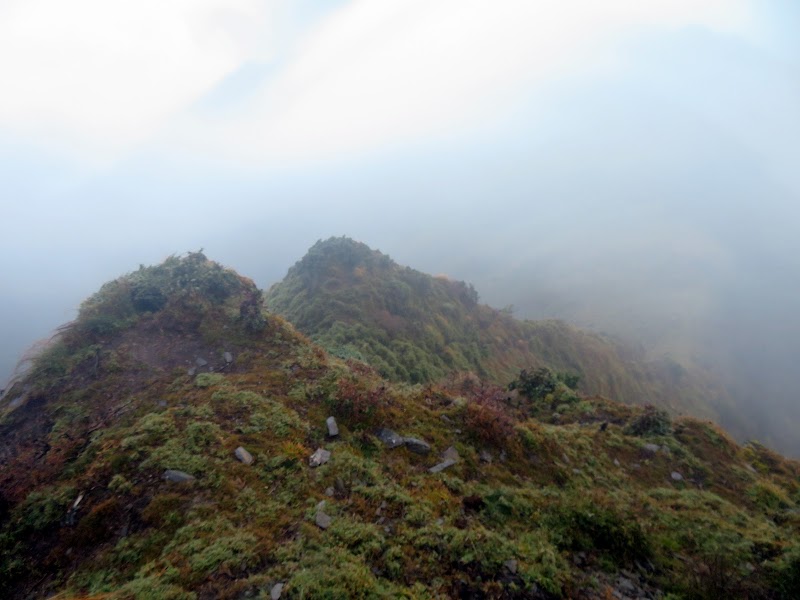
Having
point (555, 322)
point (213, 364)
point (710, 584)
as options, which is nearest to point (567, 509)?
point (710, 584)

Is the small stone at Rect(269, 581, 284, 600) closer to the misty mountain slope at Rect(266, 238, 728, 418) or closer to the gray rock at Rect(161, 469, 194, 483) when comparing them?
the gray rock at Rect(161, 469, 194, 483)

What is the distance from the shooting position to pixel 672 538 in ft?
29.6

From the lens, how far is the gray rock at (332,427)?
1124cm

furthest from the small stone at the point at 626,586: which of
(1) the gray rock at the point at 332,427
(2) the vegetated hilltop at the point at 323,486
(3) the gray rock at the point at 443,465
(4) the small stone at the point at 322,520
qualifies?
(1) the gray rock at the point at 332,427

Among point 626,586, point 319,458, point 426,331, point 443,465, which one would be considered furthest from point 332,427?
point 426,331

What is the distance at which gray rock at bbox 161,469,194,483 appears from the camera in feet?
28.6

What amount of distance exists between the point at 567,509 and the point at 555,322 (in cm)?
6088

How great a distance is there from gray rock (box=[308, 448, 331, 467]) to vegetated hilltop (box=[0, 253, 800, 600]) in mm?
58

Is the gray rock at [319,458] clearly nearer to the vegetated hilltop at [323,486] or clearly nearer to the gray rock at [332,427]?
the vegetated hilltop at [323,486]

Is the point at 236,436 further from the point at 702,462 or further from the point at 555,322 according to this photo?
the point at 555,322

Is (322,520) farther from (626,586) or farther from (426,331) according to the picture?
(426,331)

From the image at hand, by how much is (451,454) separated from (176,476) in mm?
6908

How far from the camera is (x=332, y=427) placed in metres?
11.4

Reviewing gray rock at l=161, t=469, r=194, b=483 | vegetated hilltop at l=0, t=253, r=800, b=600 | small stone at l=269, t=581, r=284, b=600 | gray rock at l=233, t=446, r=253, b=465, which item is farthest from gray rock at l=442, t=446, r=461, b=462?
gray rock at l=161, t=469, r=194, b=483
